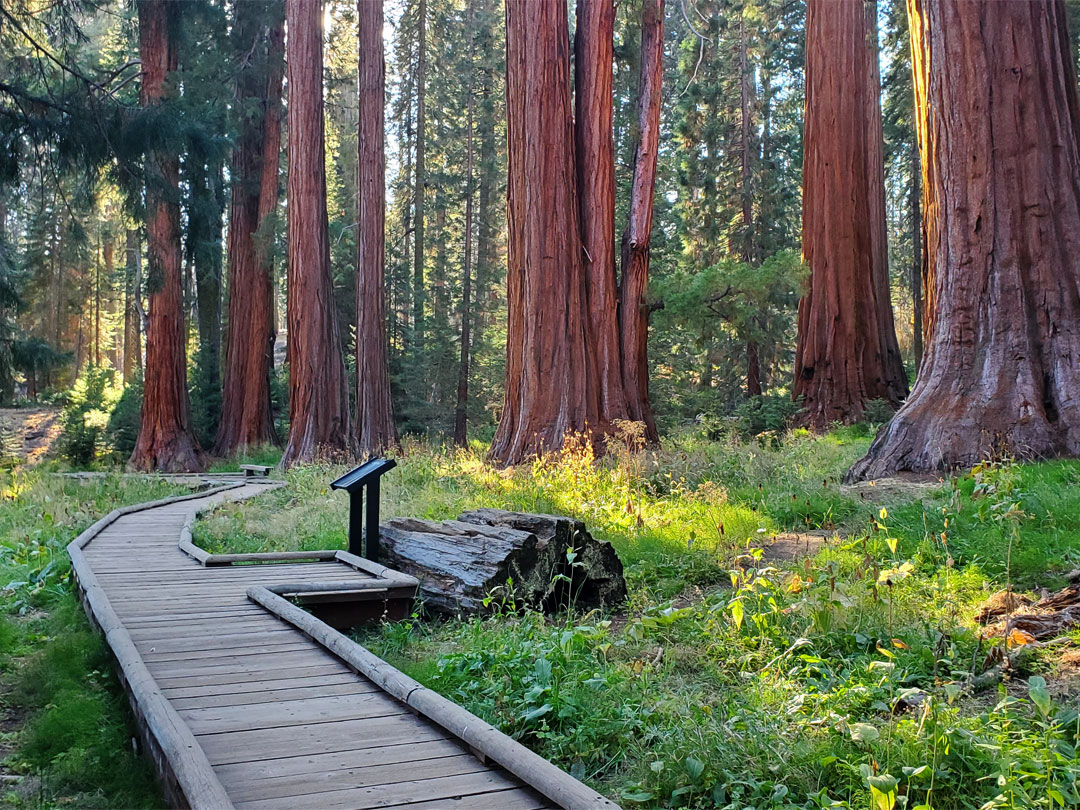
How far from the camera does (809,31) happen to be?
49.9 feet

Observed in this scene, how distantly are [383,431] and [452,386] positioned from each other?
1092cm

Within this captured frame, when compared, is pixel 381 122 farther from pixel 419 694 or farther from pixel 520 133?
pixel 419 694

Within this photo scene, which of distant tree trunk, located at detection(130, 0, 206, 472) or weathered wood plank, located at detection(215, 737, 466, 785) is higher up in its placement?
distant tree trunk, located at detection(130, 0, 206, 472)

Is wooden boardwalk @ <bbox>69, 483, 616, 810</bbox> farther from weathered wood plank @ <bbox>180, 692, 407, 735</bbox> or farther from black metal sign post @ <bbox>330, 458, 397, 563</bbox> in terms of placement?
black metal sign post @ <bbox>330, 458, 397, 563</bbox>

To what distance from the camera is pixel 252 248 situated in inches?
894

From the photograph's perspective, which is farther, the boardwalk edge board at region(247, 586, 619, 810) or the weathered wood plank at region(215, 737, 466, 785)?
the weathered wood plank at region(215, 737, 466, 785)

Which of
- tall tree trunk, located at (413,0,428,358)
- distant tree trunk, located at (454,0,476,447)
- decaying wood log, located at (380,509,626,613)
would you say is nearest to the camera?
decaying wood log, located at (380,509,626,613)

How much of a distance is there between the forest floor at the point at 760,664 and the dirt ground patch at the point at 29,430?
21762 mm

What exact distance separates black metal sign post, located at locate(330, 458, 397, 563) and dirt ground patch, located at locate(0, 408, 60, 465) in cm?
2135

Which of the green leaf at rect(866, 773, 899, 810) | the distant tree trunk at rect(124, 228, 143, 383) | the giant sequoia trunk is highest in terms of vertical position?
the distant tree trunk at rect(124, 228, 143, 383)

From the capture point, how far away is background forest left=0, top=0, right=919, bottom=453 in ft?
44.6

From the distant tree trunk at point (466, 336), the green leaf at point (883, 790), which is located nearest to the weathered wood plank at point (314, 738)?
the green leaf at point (883, 790)

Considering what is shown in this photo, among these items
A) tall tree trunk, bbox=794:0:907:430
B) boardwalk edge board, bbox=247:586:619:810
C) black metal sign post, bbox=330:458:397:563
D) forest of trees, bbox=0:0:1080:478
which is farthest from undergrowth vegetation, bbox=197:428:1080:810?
tall tree trunk, bbox=794:0:907:430

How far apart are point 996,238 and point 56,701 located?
793 centimetres
